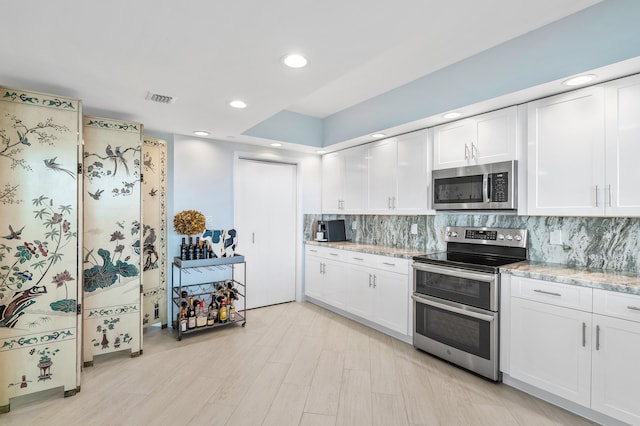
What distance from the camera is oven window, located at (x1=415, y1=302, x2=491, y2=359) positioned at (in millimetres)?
2598

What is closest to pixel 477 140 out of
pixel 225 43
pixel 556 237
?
pixel 556 237

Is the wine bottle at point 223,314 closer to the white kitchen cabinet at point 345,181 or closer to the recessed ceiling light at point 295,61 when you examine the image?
the white kitchen cabinet at point 345,181

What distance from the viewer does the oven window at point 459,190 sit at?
9.63 feet

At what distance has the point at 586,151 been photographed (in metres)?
2.32

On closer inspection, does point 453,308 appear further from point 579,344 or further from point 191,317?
point 191,317

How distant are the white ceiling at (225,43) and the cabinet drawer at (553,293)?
183 cm

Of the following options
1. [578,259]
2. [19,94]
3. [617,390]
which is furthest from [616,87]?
[19,94]

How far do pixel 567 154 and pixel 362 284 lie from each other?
2.30m

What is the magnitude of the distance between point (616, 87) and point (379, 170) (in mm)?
2205

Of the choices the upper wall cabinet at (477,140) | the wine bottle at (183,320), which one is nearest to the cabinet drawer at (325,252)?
the upper wall cabinet at (477,140)

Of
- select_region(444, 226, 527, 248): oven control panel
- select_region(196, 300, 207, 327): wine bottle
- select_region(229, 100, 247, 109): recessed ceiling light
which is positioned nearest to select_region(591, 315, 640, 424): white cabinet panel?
select_region(444, 226, 527, 248): oven control panel

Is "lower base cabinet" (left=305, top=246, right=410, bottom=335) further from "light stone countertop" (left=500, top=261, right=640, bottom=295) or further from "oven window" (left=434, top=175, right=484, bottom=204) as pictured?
"light stone countertop" (left=500, top=261, right=640, bottom=295)

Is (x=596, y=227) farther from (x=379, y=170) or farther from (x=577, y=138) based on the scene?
(x=379, y=170)

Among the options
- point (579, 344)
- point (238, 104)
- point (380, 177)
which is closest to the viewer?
point (579, 344)
